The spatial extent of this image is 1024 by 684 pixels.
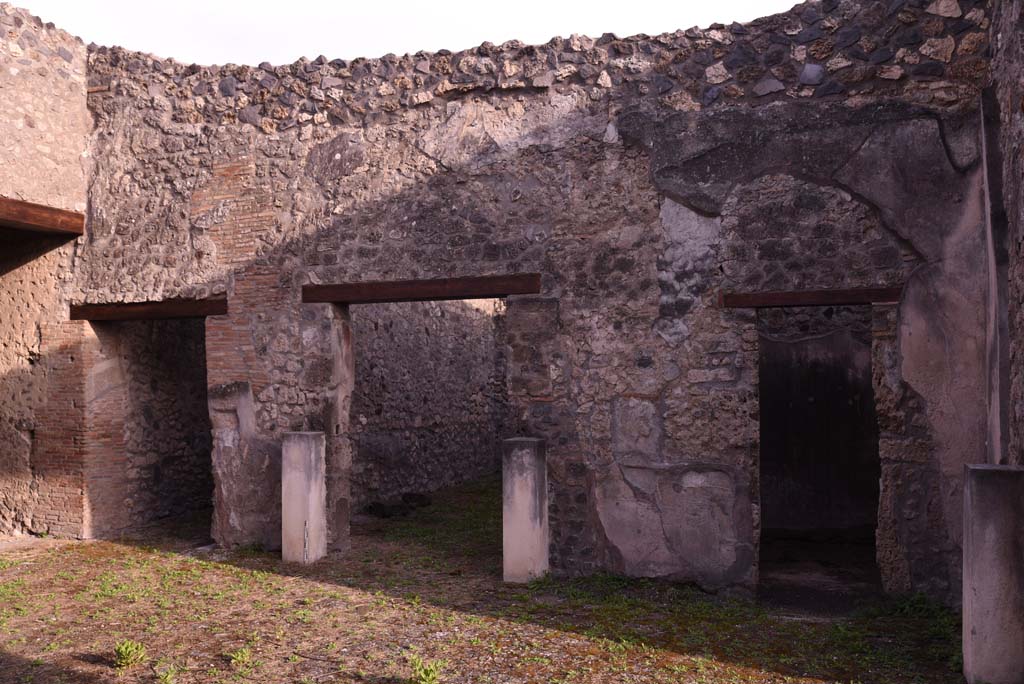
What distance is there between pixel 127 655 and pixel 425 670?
1.71 m

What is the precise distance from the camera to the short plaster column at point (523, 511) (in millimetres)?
6234

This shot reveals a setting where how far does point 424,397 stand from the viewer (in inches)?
412

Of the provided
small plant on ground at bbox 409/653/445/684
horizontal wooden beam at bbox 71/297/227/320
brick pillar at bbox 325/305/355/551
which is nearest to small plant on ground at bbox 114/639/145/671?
small plant on ground at bbox 409/653/445/684

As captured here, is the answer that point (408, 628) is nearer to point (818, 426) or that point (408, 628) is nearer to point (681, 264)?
point (681, 264)

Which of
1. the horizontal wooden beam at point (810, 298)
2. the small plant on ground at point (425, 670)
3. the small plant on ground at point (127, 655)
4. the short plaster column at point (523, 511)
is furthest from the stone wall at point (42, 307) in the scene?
the horizontal wooden beam at point (810, 298)

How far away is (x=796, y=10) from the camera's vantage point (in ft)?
19.6

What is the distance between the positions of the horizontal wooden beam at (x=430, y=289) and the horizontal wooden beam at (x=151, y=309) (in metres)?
0.93

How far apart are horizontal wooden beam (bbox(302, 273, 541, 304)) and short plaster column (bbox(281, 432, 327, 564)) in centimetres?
118

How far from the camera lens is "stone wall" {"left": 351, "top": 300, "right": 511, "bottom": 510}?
938cm

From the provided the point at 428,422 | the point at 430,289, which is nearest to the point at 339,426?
the point at 430,289

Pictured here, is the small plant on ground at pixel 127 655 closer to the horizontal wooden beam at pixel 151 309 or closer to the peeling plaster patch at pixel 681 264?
the horizontal wooden beam at pixel 151 309

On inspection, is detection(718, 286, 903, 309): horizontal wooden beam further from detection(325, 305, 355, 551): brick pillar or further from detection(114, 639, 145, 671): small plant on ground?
detection(114, 639, 145, 671): small plant on ground

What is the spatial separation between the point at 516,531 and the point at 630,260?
7.26 ft

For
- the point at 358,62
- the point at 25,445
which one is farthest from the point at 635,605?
the point at 25,445
